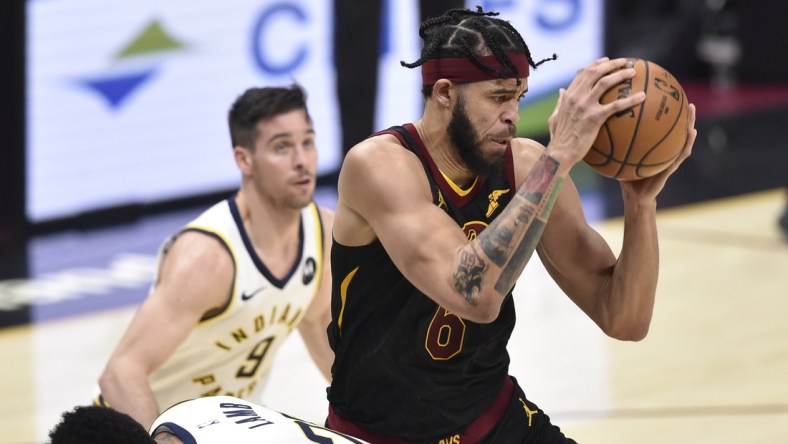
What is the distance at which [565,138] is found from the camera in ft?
11.4

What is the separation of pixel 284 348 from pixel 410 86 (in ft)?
14.2

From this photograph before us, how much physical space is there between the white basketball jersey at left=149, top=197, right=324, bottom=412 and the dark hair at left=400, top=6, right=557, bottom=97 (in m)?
1.65

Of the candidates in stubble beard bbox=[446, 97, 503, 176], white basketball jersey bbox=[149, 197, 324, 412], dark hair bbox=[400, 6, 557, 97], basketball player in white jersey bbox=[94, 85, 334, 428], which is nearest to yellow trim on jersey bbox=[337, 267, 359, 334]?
stubble beard bbox=[446, 97, 503, 176]

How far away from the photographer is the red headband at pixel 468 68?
368cm

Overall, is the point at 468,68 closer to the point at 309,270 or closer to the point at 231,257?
the point at 231,257

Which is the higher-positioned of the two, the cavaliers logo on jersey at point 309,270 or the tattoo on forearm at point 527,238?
the tattoo on forearm at point 527,238

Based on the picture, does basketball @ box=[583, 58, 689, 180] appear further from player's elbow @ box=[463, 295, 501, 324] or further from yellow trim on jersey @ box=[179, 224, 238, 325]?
yellow trim on jersey @ box=[179, 224, 238, 325]

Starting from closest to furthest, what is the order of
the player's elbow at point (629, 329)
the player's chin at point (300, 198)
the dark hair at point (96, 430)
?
1. the dark hair at point (96, 430)
2. the player's elbow at point (629, 329)
3. the player's chin at point (300, 198)

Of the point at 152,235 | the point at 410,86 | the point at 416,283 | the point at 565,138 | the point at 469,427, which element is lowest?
the point at 152,235

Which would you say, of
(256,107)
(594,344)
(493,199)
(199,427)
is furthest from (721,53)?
(199,427)

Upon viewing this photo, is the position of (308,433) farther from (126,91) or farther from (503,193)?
(126,91)

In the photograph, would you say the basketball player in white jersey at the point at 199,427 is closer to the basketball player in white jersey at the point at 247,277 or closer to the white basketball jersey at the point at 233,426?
the white basketball jersey at the point at 233,426

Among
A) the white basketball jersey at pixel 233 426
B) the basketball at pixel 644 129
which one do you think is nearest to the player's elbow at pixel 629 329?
the basketball at pixel 644 129

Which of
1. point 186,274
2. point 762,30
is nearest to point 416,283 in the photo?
point 186,274
